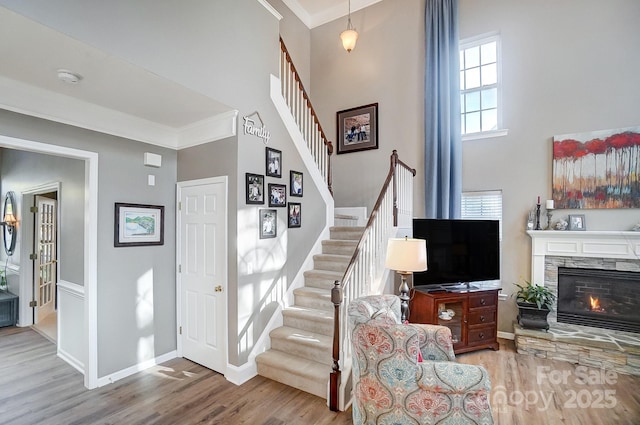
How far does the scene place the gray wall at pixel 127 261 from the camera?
9.99 feet

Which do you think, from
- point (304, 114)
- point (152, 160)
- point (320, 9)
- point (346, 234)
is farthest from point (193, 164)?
point (320, 9)

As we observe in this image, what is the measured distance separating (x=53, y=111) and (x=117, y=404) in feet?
9.05

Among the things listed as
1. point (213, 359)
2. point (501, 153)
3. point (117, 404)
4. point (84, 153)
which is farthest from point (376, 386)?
point (501, 153)

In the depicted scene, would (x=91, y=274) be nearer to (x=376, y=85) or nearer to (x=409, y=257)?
(x=409, y=257)

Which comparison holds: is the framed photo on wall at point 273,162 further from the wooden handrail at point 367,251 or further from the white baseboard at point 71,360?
the white baseboard at point 71,360

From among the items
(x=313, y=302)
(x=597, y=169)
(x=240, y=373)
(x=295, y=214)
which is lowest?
(x=240, y=373)

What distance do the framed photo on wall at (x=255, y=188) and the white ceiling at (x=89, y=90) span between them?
75cm

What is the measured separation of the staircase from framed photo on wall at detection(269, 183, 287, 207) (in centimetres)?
102

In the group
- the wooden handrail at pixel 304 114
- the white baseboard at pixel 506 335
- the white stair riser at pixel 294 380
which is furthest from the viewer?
the white baseboard at pixel 506 335

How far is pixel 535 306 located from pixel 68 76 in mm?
5415

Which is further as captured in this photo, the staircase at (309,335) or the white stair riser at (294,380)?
the staircase at (309,335)

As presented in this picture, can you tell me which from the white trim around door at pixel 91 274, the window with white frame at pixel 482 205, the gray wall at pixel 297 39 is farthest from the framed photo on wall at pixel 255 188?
the gray wall at pixel 297 39

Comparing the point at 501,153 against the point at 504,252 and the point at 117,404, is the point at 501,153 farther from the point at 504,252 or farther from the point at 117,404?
Answer: the point at 117,404

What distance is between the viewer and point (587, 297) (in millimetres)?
3824
